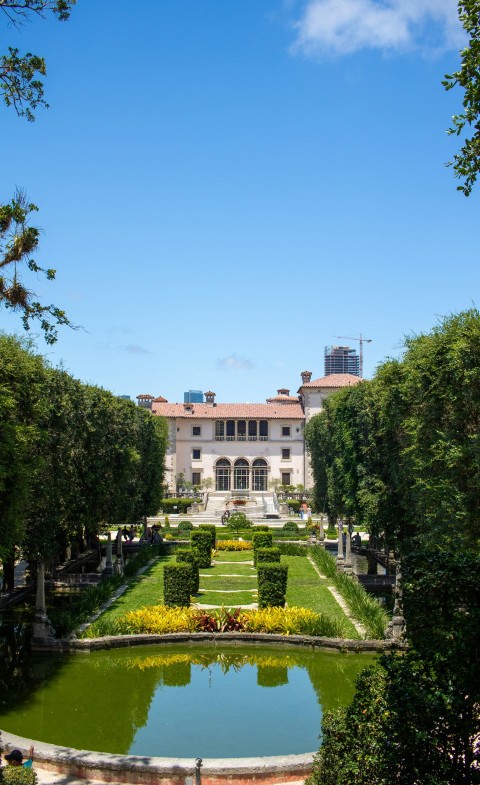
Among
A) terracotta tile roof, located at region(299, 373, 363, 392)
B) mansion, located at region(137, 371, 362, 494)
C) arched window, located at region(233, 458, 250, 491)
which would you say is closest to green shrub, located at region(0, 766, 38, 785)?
terracotta tile roof, located at region(299, 373, 363, 392)

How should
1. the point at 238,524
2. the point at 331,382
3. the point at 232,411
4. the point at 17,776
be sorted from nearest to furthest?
the point at 17,776 → the point at 238,524 → the point at 331,382 → the point at 232,411

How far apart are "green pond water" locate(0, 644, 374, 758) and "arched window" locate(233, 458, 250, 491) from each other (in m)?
53.9

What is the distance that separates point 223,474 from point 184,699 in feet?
191

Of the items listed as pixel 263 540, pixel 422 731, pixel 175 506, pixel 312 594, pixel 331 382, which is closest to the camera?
pixel 422 731

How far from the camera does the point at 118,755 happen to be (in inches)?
413

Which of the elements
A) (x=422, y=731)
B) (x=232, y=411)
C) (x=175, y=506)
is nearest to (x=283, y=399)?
(x=232, y=411)

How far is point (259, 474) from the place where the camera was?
71875 mm

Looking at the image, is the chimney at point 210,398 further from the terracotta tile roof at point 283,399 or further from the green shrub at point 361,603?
the green shrub at point 361,603

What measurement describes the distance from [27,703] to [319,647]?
7.04 meters

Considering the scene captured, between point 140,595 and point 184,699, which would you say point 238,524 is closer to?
point 140,595

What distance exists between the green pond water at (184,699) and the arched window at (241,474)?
53947 mm

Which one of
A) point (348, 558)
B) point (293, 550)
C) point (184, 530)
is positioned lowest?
point (293, 550)

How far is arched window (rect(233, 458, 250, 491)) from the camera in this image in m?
71.9

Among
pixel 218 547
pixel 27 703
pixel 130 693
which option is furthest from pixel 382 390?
pixel 218 547
